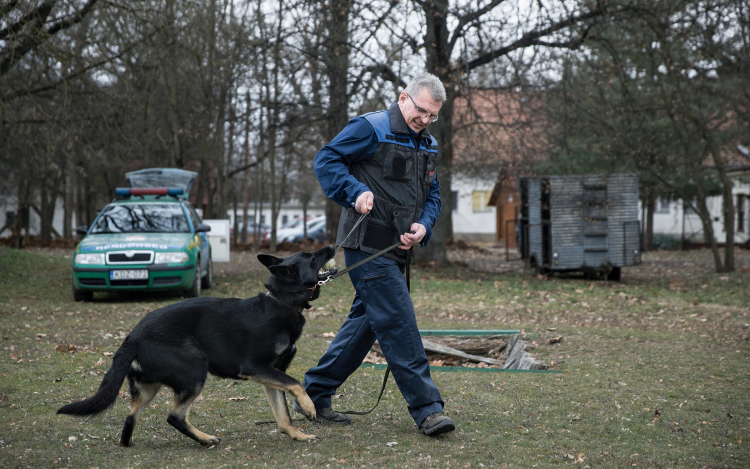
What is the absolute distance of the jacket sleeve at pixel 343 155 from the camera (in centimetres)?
384

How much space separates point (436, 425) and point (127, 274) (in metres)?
7.81

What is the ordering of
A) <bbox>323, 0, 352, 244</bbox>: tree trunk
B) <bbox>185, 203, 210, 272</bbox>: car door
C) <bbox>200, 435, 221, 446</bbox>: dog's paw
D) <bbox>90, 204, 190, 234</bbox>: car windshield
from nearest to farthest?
1. <bbox>200, 435, 221, 446</bbox>: dog's paw
2. <bbox>90, 204, 190, 234</bbox>: car windshield
3. <bbox>185, 203, 210, 272</bbox>: car door
4. <bbox>323, 0, 352, 244</bbox>: tree trunk

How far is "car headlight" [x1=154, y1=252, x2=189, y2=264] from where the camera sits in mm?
10266

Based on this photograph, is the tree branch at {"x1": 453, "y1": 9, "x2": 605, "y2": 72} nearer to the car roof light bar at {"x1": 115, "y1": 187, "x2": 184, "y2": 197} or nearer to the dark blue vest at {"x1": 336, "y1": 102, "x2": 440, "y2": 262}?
the car roof light bar at {"x1": 115, "y1": 187, "x2": 184, "y2": 197}

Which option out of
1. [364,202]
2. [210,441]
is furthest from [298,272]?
[210,441]

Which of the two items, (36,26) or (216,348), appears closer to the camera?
(216,348)

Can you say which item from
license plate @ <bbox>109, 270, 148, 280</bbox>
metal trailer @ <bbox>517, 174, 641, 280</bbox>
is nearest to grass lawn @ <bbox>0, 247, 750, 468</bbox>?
license plate @ <bbox>109, 270, 148, 280</bbox>

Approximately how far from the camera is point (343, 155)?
3.92 m

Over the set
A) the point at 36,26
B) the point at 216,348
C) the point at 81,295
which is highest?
the point at 36,26

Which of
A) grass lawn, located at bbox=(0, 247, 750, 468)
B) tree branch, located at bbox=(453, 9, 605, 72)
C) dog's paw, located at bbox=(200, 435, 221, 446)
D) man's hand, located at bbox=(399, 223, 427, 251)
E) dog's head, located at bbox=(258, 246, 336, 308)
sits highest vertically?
tree branch, located at bbox=(453, 9, 605, 72)

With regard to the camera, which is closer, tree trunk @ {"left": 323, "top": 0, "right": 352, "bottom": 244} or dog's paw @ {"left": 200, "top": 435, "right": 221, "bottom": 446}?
A: dog's paw @ {"left": 200, "top": 435, "right": 221, "bottom": 446}

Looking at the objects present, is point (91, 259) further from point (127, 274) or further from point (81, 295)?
point (81, 295)

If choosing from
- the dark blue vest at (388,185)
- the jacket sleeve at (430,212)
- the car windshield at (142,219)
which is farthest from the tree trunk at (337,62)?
the dark blue vest at (388,185)

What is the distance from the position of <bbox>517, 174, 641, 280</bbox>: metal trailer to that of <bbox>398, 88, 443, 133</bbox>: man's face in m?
11.2
